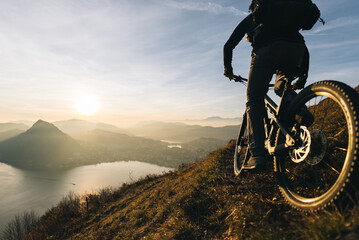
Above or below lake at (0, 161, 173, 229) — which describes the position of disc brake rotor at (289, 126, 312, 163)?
above

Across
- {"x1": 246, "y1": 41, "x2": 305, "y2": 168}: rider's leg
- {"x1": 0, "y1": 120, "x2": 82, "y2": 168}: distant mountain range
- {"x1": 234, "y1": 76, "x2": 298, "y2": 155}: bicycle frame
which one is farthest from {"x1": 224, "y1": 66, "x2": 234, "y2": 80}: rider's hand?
{"x1": 0, "y1": 120, "x2": 82, "y2": 168}: distant mountain range

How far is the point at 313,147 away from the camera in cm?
210

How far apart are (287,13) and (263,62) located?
0.62 metres

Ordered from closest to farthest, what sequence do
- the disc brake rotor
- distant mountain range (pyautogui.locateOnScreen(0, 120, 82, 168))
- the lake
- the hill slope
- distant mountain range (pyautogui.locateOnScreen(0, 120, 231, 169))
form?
the hill slope → the disc brake rotor → the lake → distant mountain range (pyautogui.locateOnScreen(0, 120, 231, 169)) → distant mountain range (pyautogui.locateOnScreen(0, 120, 82, 168))

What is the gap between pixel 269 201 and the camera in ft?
8.95

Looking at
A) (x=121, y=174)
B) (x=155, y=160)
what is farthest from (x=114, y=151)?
(x=121, y=174)

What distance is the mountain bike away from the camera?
4.75 ft

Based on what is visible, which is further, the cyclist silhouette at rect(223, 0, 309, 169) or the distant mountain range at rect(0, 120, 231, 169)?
the distant mountain range at rect(0, 120, 231, 169)

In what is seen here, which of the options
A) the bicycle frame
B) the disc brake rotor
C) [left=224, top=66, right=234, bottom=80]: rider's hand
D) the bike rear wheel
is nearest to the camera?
the bike rear wheel

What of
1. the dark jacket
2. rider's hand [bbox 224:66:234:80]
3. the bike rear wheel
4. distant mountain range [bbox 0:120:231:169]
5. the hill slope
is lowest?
distant mountain range [bbox 0:120:231:169]

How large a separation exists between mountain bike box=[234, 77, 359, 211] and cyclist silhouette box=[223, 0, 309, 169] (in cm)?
20

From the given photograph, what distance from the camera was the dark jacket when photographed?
2.30m

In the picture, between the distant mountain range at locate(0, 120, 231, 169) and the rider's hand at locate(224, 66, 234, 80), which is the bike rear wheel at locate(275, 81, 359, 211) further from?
the distant mountain range at locate(0, 120, 231, 169)

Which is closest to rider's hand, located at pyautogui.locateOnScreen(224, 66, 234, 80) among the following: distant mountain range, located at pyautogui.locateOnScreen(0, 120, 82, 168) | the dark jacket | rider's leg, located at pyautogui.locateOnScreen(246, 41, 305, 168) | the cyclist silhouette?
the dark jacket
